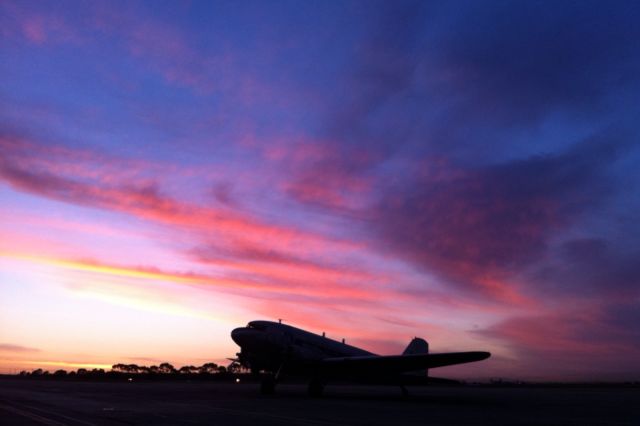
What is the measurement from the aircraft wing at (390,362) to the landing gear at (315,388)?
1.75 m

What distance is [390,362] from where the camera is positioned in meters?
37.8

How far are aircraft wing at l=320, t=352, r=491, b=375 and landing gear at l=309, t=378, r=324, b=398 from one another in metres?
1.75

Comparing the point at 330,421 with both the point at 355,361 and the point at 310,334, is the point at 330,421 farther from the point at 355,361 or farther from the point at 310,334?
the point at 310,334

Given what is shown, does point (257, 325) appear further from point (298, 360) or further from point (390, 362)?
point (390, 362)

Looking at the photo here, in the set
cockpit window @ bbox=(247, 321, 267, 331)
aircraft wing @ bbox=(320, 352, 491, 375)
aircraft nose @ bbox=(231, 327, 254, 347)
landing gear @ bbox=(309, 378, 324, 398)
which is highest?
cockpit window @ bbox=(247, 321, 267, 331)

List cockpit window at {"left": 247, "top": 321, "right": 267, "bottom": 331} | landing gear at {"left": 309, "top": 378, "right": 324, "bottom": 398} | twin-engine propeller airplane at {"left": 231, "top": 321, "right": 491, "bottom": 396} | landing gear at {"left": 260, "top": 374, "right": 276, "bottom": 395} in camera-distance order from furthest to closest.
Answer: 1. cockpit window at {"left": 247, "top": 321, "right": 267, "bottom": 331}
2. twin-engine propeller airplane at {"left": 231, "top": 321, "right": 491, "bottom": 396}
3. landing gear at {"left": 260, "top": 374, "right": 276, "bottom": 395}
4. landing gear at {"left": 309, "top": 378, "right": 324, "bottom": 398}

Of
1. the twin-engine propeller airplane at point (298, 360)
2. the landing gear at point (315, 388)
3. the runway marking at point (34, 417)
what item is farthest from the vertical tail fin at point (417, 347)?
the runway marking at point (34, 417)

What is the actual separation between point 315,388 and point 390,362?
5.47m

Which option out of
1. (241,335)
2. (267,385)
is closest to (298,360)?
(267,385)

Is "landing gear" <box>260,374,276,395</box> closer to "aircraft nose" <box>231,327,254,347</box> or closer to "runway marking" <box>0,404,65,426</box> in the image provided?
"aircraft nose" <box>231,327,254,347</box>

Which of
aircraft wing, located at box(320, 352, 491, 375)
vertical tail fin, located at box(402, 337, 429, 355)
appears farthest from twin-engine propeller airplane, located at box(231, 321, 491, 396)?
vertical tail fin, located at box(402, 337, 429, 355)

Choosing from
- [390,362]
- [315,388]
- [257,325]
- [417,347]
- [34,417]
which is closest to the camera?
[34,417]

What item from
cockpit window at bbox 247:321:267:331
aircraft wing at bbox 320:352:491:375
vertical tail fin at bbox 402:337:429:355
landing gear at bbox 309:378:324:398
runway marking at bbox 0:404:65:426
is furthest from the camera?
vertical tail fin at bbox 402:337:429:355

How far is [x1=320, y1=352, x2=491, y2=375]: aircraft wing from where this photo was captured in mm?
35625
